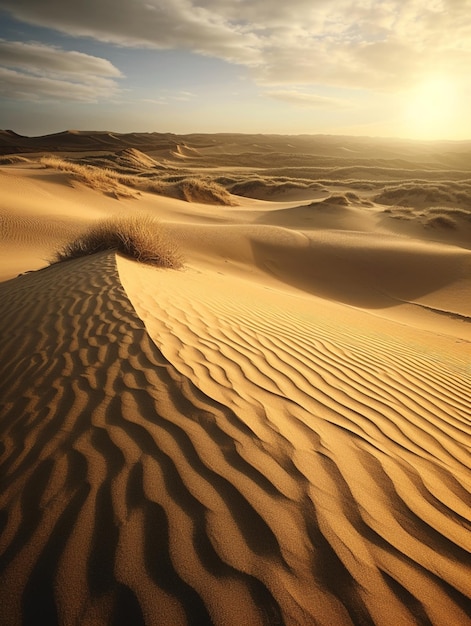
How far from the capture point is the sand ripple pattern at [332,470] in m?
1.49

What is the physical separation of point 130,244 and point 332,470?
6391mm

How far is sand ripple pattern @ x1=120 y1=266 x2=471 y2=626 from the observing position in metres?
1.49

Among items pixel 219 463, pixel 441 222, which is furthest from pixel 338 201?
pixel 219 463

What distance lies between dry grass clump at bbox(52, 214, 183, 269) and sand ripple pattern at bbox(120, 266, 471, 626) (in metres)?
3.53

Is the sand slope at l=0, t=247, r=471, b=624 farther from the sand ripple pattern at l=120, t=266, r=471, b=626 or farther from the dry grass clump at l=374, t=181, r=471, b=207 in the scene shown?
the dry grass clump at l=374, t=181, r=471, b=207

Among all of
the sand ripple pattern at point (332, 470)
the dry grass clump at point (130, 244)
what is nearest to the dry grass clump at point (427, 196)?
the dry grass clump at point (130, 244)

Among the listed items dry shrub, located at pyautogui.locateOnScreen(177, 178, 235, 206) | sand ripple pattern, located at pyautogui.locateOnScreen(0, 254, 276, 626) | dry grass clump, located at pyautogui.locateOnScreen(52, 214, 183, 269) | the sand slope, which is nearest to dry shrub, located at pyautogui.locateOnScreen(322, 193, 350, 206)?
dry shrub, located at pyautogui.locateOnScreen(177, 178, 235, 206)

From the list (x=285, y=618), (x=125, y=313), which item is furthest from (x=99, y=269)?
(x=285, y=618)

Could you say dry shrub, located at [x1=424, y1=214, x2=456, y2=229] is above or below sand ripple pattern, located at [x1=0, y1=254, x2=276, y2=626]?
below

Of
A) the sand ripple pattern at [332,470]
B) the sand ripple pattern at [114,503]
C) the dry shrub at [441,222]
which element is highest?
the sand ripple pattern at [114,503]

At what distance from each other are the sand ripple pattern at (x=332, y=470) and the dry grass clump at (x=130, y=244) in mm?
3526

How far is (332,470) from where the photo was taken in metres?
2.09

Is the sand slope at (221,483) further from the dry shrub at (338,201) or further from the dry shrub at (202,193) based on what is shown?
the dry shrub at (202,193)

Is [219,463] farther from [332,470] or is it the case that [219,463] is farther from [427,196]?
[427,196]
